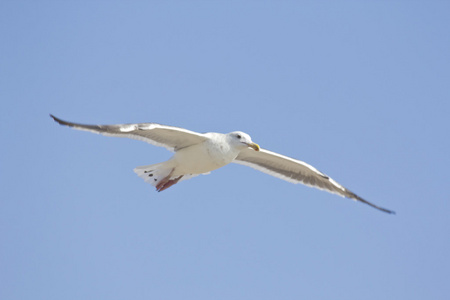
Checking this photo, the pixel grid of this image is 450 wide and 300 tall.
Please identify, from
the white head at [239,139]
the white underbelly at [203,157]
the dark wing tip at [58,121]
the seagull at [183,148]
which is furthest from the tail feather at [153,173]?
the dark wing tip at [58,121]

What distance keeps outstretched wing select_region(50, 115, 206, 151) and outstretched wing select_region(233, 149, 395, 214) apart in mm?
1760

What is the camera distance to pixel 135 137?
10.7m

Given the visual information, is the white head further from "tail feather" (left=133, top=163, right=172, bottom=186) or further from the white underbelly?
"tail feather" (left=133, top=163, right=172, bottom=186)

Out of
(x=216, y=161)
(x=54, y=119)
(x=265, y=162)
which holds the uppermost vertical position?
(x=265, y=162)

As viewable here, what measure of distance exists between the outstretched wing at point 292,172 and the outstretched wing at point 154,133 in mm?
1760

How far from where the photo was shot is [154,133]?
1087 centimetres

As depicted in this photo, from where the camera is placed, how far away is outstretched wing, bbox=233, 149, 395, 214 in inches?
489

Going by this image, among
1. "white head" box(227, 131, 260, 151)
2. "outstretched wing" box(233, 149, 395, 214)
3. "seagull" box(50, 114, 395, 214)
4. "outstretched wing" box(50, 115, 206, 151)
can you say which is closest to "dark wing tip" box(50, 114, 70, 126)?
"outstretched wing" box(50, 115, 206, 151)

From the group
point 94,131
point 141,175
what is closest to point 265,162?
point 141,175

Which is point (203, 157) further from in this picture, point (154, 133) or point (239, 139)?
point (154, 133)

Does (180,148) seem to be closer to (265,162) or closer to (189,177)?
(189,177)

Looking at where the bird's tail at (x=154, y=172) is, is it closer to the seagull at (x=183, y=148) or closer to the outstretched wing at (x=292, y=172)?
the seagull at (x=183, y=148)

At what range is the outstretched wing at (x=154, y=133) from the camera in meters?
9.73

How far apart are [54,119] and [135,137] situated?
184cm
